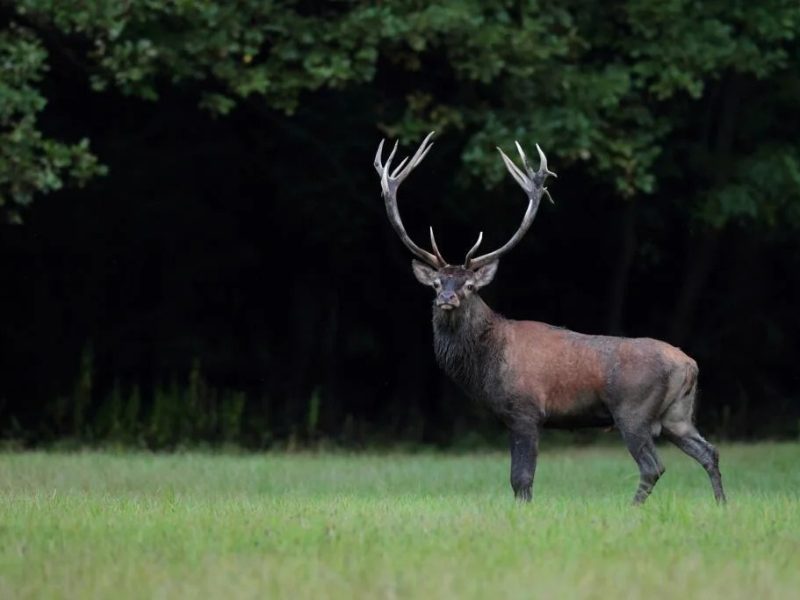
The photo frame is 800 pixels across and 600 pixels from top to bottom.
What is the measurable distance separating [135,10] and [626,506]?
9.06 meters

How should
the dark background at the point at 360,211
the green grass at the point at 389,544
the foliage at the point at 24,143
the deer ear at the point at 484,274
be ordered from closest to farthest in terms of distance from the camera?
the green grass at the point at 389,544 < the deer ear at the point at 484,274 < the foliage at the point at 24,143 < the dark background at the point at 360,211

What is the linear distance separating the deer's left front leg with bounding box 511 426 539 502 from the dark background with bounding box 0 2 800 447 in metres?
7.39

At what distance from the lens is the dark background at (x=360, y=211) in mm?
20000

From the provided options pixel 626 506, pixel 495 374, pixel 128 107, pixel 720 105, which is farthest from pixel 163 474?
pixel 720 105

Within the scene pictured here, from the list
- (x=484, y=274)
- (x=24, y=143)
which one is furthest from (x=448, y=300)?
(x=24, y=143)

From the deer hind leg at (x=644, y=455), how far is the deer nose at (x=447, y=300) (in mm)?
1424

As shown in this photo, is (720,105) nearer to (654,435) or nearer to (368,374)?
(368,374)

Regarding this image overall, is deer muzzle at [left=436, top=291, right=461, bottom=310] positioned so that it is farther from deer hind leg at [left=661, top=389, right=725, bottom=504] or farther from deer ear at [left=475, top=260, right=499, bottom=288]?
deer hind leg at [left=661, top=389, right=725, bottom=504]

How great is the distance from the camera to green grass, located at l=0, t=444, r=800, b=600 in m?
7.91

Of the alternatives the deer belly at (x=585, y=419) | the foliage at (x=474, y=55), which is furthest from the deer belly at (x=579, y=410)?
the foliage at (x=474, y=55)

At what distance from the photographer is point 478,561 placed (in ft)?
28.4

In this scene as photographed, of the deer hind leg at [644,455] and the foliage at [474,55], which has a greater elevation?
the foliage at [474,55]

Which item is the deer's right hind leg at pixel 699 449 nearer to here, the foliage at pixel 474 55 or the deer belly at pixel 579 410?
the deer belly at pixel 579 410

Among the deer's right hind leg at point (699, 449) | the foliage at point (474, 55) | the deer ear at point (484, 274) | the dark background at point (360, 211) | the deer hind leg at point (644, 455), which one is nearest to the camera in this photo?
the deer hind leg at point (644, 455)
